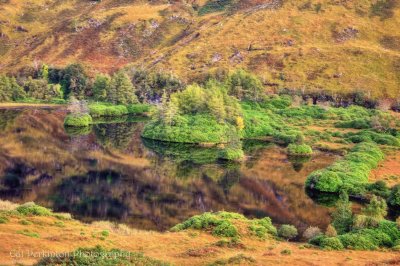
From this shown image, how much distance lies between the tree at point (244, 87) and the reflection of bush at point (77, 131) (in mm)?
57644

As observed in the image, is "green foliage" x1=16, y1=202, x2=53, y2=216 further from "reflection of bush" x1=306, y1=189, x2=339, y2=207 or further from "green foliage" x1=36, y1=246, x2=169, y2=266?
"reflection of bush" x1=306, y1=189, x2=339, y2=207

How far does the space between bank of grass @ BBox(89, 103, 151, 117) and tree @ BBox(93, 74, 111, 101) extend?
947 centimetres

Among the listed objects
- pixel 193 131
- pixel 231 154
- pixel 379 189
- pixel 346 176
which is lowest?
pixel 193 131

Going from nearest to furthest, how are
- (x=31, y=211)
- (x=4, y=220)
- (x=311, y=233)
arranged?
(x=4, y=220), (x=31, y=211), (x=311, y=233)

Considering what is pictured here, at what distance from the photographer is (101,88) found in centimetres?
19312

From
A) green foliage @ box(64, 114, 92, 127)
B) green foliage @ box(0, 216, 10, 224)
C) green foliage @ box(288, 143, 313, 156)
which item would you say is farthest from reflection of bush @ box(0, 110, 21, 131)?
green foliage @ box(0, 216, 10, 224)

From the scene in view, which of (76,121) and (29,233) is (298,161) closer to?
(76,121)

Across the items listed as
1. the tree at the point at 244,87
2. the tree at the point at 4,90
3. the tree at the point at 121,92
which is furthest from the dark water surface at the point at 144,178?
the tree at the point at 4,90

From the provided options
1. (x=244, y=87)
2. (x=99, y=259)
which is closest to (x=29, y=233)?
(x=99, y=259)

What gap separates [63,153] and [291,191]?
51145mm

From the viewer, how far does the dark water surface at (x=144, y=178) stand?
71.1 metres

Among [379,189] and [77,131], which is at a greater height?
[379,189]

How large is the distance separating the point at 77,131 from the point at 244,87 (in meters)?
69.0

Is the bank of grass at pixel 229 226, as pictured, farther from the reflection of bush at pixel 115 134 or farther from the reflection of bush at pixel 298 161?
the reflection of bush at pixel 115 134
